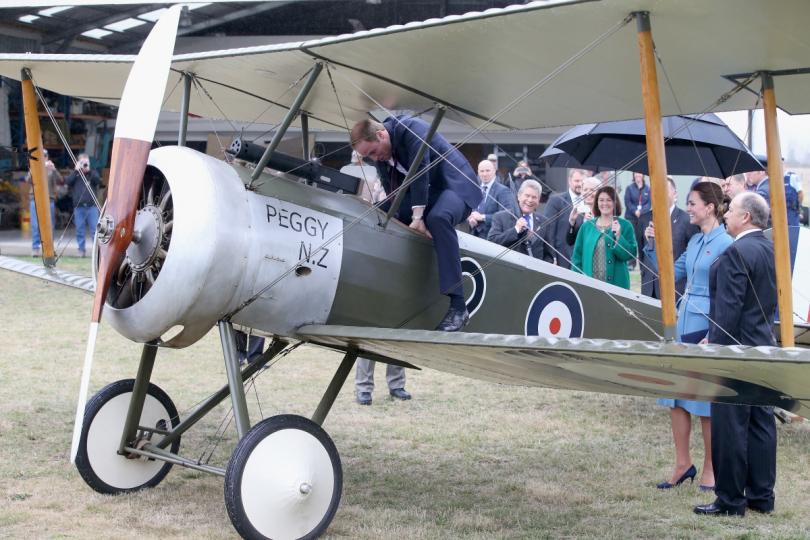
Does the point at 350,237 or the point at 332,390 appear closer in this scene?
the point at 350,237

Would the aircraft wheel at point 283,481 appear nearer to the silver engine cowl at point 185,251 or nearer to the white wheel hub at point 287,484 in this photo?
the white wheel hub at point 287,484

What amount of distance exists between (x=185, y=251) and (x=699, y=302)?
2921 mm

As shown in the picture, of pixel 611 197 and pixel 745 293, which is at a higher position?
pixel 611 197

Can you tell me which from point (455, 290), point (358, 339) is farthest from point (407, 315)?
point (358, 339)

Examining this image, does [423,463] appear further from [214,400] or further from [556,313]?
[214,400]

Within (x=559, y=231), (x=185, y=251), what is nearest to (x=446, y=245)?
(x=185, y=251)

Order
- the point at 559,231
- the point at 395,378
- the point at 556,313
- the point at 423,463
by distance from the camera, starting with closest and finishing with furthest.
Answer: the point at 423,463
the point at 556,313
the point at 395,378
the point at 559,231

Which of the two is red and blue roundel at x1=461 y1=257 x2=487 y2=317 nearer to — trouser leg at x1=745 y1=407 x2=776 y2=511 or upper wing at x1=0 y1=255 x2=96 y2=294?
trouser leg at x1=745 y1=407 x2=776 y2=511

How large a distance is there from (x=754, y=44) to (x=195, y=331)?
2828 mm

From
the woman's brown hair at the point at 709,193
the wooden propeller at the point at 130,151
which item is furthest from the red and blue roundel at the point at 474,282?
the wooden propeller at the point at 130,151

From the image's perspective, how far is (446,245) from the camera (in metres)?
5.06

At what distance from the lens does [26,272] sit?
5.89 meters

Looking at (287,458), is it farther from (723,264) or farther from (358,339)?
(723,264)

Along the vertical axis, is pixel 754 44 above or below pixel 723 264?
above
